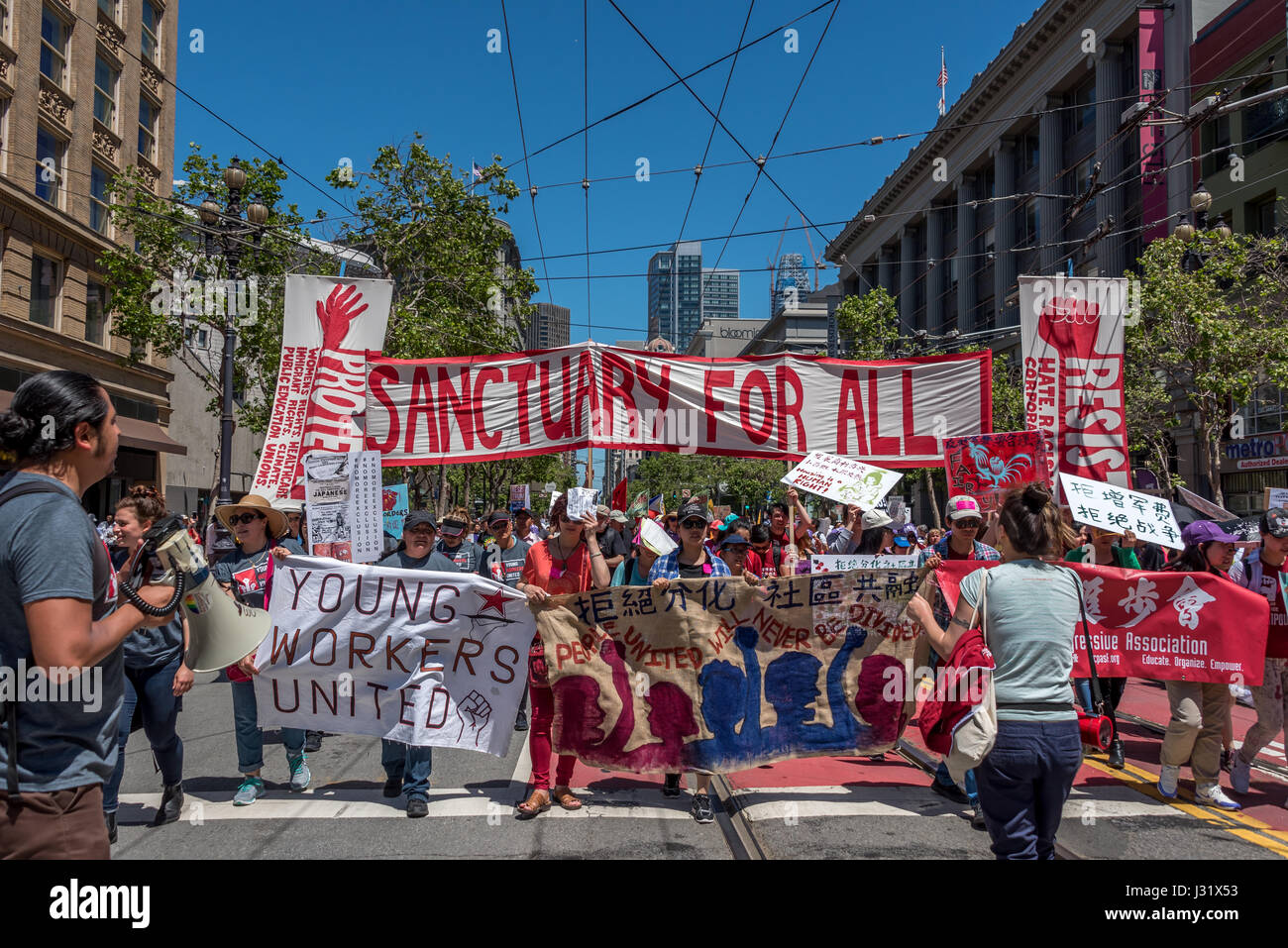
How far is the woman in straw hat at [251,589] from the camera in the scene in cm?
557

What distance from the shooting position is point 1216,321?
59.8 ft

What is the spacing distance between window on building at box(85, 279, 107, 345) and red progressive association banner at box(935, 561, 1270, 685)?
2763 cm

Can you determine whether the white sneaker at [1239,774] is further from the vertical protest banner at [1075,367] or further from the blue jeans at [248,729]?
the blue jeans at [248,729]

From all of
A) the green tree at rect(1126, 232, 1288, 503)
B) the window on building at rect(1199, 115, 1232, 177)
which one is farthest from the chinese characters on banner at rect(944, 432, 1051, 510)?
the window on building at rect(1199, 115, 1232, 177)

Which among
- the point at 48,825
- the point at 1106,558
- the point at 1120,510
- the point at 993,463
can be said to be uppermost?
the point at 993,463

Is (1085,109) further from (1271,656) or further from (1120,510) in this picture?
(1271,656)

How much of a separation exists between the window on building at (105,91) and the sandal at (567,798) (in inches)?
1109

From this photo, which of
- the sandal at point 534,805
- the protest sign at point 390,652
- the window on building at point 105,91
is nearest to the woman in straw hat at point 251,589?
the protest sign at point 390,652

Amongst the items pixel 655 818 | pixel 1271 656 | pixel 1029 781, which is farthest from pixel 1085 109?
pixel 1029 781

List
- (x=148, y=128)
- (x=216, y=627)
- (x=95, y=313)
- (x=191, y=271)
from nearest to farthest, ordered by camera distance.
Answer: (x=216, y=627) < (x=191, y=271) < (x=95, y=313) < (x=148, y=128)

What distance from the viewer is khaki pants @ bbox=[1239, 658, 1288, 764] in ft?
19.6

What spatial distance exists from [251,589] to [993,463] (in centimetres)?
575

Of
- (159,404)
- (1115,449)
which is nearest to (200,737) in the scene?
(1115,449)
